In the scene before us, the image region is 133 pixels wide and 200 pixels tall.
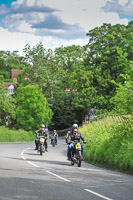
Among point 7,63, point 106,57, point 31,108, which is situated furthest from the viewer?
point 7,63

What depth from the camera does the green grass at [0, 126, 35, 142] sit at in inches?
2198

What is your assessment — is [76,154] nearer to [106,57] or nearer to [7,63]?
[106,57]

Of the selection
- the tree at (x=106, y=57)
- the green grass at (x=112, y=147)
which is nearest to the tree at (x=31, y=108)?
the tree at (x=106, y=57)

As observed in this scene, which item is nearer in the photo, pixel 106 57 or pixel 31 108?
pixel 106 57

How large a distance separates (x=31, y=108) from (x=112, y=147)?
157 ft

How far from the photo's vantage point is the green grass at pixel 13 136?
5583 centimetres

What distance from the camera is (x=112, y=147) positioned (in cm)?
1878

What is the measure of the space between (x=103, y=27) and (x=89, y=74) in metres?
7.66

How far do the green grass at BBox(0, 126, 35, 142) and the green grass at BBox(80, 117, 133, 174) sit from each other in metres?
32.3

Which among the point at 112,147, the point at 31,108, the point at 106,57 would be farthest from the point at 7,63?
the point at 112,147

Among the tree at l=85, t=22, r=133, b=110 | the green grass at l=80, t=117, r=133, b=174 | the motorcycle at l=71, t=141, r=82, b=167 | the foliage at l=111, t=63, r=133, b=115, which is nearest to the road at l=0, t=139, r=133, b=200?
the green grass at l=80, t=117, r=133, b=174

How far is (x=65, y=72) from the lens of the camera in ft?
242

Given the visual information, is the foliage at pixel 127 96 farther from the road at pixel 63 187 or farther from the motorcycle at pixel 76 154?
the road at pixel 63 187

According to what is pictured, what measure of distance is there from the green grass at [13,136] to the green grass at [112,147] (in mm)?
32340
